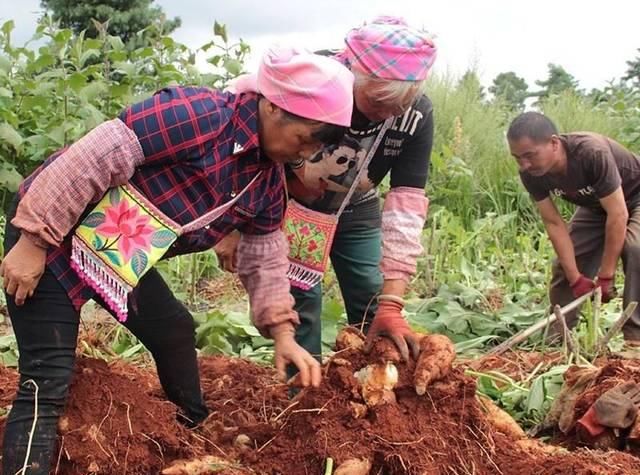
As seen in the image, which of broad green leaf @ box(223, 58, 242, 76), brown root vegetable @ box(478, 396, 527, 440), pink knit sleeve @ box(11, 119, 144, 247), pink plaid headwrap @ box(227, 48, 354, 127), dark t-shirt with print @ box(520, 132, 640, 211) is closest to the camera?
pink knit sleeve @ box(11, 119, 144, 247)

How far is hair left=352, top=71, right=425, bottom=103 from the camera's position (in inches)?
93.6

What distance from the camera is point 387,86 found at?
2.38 metres

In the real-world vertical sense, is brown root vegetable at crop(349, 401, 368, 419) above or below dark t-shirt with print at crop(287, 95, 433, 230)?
below

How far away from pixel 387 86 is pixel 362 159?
455mm

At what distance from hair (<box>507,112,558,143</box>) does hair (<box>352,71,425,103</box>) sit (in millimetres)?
2189

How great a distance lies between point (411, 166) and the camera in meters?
2.85

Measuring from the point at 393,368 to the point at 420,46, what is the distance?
93cm

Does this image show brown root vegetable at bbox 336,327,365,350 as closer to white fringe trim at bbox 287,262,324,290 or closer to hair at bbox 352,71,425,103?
white fringe trim at bbox 287,262,324,290

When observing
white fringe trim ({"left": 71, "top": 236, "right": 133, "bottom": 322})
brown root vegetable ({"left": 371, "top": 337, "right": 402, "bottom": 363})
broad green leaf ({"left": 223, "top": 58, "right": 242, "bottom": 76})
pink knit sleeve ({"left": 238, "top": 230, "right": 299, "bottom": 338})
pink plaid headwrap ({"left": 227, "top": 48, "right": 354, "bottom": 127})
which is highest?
pink plaid headwrap ({"left": 227, "top": 48, "right": 354, "bottom": 127})

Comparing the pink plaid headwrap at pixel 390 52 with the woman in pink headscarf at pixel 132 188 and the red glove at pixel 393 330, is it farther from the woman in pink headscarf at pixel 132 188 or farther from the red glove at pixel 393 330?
the red glove at pixel 393 330

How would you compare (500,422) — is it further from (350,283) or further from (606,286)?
(606,286)

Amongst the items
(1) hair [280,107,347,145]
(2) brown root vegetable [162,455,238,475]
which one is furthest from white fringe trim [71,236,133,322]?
(1) hair [280,107,347,145]

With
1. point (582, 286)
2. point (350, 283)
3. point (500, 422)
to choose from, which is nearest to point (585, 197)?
point (582, 286)

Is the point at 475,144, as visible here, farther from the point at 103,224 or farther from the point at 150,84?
the point at 103,224
